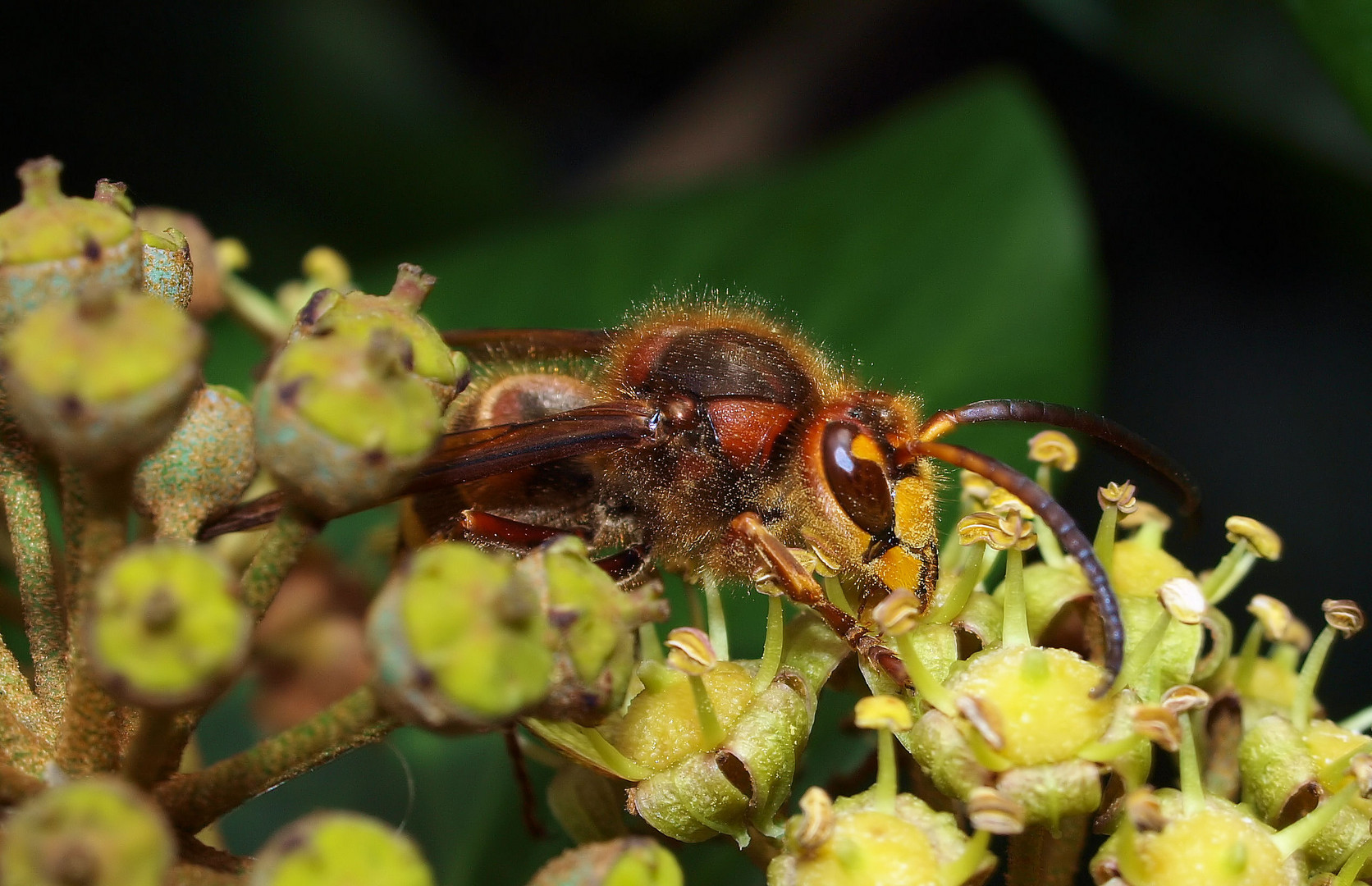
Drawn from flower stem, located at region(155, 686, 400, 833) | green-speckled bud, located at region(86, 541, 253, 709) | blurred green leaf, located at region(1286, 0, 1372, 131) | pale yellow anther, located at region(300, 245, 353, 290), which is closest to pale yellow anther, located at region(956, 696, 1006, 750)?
flower stem, located at region(155, 686, 400, 833)

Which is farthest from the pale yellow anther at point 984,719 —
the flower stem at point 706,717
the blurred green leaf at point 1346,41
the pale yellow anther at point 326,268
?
the pale yellow anther at point 326,268

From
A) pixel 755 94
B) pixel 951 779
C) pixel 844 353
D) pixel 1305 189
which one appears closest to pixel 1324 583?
pixel 1305 189

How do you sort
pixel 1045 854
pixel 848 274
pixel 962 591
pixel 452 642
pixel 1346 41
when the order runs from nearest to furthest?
pixel 452 642 < pixel 1045 854 < pixel 962 591 < pixel 1346 41 < pixel 848 274

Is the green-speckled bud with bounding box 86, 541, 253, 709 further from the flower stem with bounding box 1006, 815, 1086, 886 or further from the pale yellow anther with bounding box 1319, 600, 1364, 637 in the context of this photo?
the pale yellow anther with bounding box 1319, 600, 1364, 637

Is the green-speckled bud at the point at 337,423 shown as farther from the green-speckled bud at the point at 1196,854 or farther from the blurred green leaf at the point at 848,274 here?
the blurred green leaf at the point at 848,274

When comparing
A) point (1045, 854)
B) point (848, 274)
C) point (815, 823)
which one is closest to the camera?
point (815, 823)

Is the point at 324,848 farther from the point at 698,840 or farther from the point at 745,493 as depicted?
the point at 745,493

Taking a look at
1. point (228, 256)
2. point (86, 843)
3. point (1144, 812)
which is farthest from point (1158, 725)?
point (228, 256)

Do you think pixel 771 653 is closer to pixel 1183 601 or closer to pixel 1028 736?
pixel 1028 736
